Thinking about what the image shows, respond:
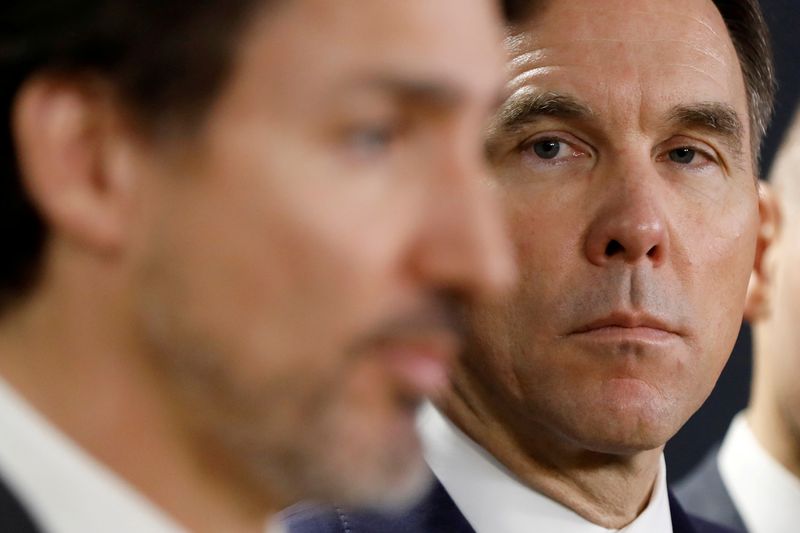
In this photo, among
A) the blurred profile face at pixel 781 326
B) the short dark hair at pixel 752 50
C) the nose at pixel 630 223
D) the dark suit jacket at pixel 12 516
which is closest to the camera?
the dark suit jacket at pixel 12 516

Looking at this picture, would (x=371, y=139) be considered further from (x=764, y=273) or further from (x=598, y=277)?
(x=764, y=273)

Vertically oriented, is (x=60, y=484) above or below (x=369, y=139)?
below

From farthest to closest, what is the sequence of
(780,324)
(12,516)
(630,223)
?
(780,324)
(630,223)
(12,516)

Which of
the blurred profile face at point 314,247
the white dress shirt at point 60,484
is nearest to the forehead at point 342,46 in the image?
the blurred profile face at point 314,247

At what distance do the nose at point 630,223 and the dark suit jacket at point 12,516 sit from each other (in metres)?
0.51

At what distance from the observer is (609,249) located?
913 mm

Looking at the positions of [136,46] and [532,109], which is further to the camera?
[532,109]

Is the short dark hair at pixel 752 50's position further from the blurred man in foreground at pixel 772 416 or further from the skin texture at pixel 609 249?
the blurred man in foreground at pixel 772 416

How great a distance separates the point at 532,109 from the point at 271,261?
0.51 meters

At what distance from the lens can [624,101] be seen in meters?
0.93

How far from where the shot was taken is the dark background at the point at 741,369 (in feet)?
5.23

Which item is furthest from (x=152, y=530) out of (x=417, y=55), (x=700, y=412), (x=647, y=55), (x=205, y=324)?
(x=700, y=412)

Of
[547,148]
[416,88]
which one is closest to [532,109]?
[547,148]

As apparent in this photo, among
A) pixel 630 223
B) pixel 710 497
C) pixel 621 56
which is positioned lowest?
pixel 710 497
